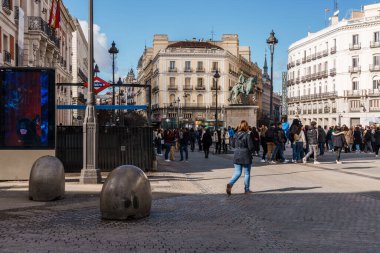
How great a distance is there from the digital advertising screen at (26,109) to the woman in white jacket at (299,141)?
11.4 m

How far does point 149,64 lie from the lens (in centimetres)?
11919

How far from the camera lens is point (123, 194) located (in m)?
8.98

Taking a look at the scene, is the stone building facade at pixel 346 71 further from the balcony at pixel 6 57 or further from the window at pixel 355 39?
the balcony at pixel 6 57

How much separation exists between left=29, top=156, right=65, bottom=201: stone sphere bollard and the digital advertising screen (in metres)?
3.44

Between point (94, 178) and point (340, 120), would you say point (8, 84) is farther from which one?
point (340, 120)

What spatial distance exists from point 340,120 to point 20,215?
7386 centimetres

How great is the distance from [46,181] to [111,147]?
5.89 metres

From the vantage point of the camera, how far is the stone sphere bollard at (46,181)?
11.5 m

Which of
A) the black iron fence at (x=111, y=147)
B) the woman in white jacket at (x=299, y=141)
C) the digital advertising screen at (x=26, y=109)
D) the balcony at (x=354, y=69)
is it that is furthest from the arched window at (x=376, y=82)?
the digital advertising screen at (x=26, y=109)

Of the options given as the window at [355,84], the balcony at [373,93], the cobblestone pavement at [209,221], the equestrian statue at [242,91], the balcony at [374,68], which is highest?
the balcony at [374,68]

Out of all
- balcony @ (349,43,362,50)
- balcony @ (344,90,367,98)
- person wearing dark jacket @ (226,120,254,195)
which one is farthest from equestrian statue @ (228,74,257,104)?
balcony @ (349,43,362,50)

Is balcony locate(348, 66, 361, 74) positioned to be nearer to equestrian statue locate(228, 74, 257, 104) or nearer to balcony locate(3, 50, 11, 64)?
equestrian statue locate(228, 74, 257, 104)

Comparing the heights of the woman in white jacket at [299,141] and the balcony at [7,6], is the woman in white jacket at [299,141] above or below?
below

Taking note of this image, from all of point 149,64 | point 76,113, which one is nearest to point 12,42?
point 76,113
